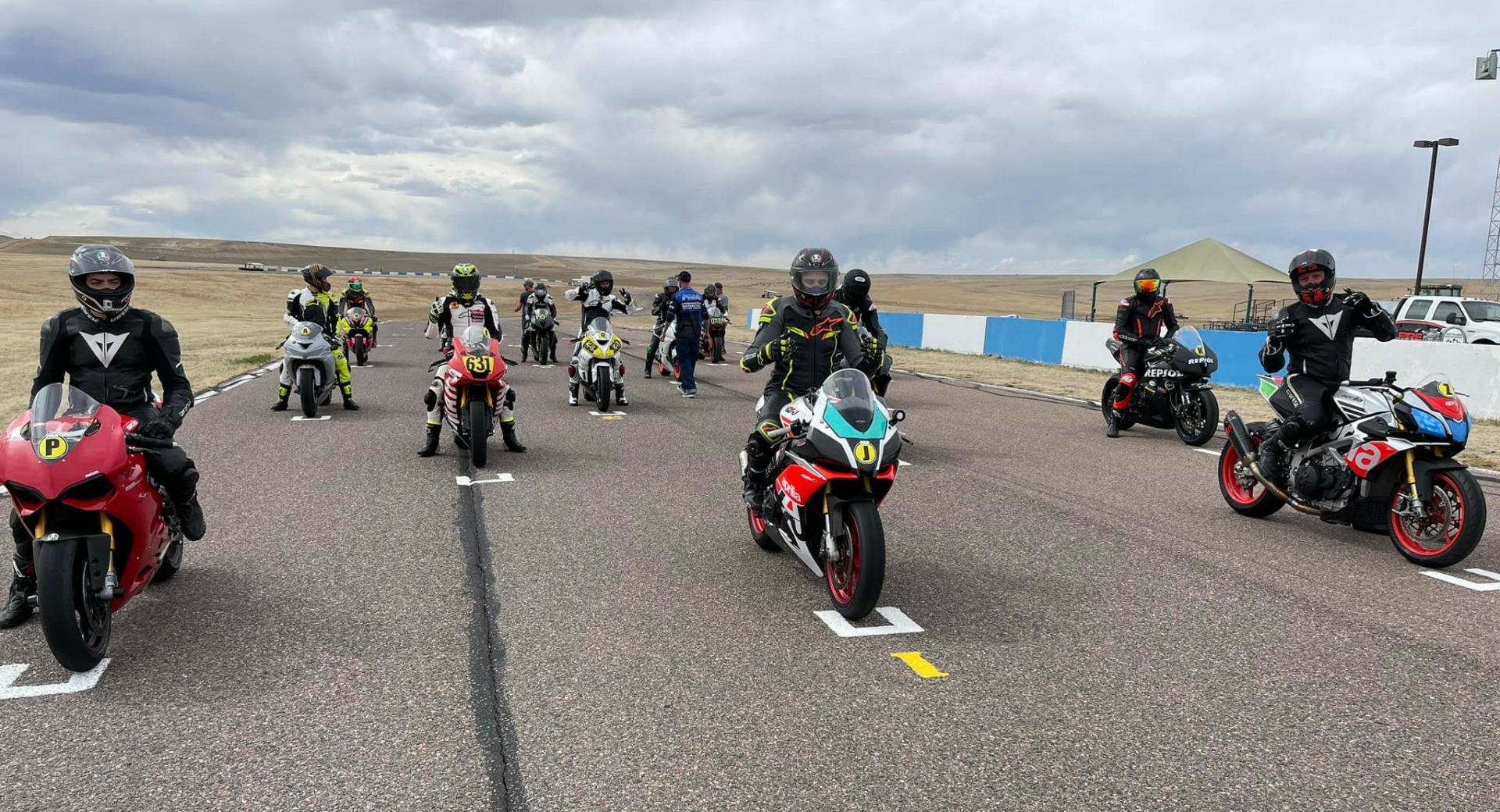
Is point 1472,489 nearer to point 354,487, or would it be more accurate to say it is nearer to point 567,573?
point 567,573

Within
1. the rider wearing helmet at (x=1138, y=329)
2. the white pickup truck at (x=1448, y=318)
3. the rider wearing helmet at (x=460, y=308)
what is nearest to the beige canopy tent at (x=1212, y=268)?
the white pickup truck at (x=1448, y=318)

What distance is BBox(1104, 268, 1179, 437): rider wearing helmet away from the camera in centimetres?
1195

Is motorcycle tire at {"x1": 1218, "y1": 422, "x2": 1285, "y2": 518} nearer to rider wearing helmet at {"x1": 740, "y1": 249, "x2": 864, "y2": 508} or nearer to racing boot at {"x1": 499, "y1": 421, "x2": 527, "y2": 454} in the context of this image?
rider wearing helmet at {"x1": 740, "y1": 249, "x2": 864, "y2": 508}

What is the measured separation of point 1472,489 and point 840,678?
420 cm

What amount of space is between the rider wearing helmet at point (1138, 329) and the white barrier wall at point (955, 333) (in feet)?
47.1

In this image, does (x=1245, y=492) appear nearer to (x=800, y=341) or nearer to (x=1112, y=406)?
(x=800, y=341)

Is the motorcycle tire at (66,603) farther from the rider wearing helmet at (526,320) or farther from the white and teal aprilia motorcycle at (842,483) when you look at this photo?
the rider wearing helmet at (526,320)

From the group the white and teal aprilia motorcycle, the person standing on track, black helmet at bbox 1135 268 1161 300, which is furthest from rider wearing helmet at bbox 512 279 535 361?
the white and teal aprilia motorcycle

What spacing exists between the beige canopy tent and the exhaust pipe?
24898 mm

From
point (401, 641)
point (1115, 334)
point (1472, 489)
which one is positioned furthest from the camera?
point (1115, 334)

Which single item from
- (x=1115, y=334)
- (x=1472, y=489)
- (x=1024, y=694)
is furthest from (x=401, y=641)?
(x=1115, y=334)

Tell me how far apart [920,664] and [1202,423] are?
26.4 feet

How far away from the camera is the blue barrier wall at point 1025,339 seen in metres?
23.4

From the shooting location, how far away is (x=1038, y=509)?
309 inches
